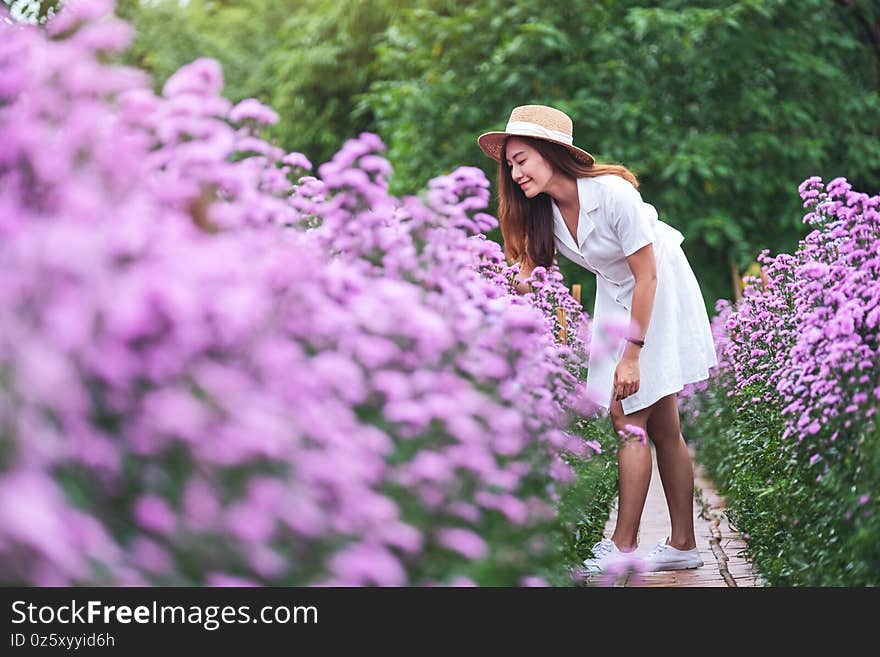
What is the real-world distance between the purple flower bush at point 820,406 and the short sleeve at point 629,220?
0.50 metres

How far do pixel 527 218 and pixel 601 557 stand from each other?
1.17 metres

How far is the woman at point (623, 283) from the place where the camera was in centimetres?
335

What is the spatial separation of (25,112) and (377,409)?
72 cm

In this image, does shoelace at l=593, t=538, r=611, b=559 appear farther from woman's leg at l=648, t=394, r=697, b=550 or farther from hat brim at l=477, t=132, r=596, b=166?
hat brim at l=477, t=132, r=596, b=166

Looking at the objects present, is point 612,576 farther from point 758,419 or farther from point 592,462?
point 758,419

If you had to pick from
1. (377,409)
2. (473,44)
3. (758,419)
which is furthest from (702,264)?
(377,409)

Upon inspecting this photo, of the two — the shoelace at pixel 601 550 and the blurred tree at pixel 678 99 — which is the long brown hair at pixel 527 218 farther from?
the blurred tree at pixel 678 99

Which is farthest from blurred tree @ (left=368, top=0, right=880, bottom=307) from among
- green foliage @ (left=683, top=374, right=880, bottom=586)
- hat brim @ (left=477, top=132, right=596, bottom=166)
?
hat brim @ (left=477, top=132, right=596, bottom=166)

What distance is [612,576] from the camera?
99.8 inches

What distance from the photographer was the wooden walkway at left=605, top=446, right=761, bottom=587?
3.57m

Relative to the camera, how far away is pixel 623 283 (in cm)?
360

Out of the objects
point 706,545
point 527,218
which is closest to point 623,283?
point 527,218

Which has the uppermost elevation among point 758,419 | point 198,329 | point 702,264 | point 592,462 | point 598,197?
point 702,264
